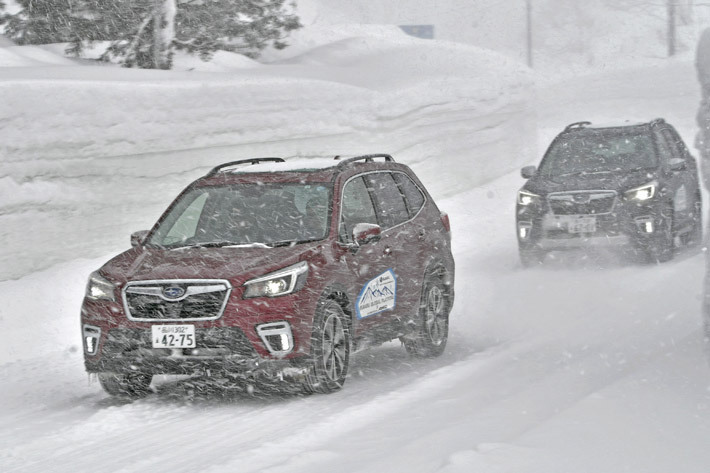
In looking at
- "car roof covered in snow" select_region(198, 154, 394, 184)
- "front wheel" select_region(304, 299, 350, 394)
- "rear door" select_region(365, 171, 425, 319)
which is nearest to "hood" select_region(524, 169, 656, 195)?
"rear door" select_region(365, 171, 425, 319)

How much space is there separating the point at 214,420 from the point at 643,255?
26.2 feet

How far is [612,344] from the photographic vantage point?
9.48 m

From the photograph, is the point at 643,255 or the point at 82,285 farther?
the point at 643,255

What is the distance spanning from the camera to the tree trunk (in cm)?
2247

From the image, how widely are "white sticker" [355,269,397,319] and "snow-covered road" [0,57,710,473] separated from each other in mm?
501

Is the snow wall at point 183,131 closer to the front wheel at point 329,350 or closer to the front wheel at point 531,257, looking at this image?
the front wheel at point 531,257

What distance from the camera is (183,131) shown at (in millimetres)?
15945

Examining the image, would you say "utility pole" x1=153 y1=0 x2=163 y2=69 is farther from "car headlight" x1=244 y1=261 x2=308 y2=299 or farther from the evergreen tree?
"car headlight" x1=244 y1=261 x2=308 y2=299

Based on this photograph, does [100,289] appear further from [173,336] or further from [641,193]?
[641,193]

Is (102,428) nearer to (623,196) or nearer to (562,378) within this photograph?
(562,378)

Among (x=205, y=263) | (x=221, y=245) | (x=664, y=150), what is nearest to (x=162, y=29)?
(x=664, y=150)

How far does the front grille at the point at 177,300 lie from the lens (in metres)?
7.55

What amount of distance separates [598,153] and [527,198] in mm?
1375

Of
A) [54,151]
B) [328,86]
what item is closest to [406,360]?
[54,151]
